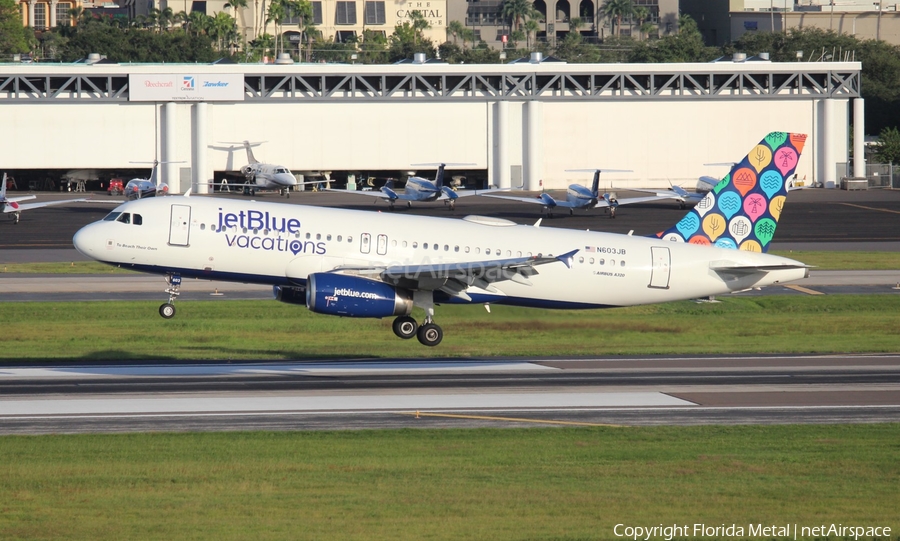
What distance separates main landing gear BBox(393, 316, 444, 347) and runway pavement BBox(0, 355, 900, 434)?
1215mm

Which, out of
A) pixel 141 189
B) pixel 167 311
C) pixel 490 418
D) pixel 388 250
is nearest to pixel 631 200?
pixel 141 189

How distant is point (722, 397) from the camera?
A: 1373 inches

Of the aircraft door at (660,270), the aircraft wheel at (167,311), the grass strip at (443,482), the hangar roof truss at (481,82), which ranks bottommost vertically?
the grass strip at (443,482)

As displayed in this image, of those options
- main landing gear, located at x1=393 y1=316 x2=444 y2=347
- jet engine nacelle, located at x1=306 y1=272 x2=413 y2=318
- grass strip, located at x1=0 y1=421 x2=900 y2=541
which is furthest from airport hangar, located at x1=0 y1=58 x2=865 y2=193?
grass strip, located at x1=0 y1=421 x2=900 y2=541

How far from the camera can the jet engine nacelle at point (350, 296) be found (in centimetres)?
3641

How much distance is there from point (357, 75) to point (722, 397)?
10221cm

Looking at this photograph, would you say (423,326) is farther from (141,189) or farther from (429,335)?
(141,189)

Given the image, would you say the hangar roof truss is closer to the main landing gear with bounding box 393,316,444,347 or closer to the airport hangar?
the airport hangar

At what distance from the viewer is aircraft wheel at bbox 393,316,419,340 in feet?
128

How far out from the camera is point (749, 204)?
43.5 m

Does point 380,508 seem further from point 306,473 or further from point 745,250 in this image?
point 745,250

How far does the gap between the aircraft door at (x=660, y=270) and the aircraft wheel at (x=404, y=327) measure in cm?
918

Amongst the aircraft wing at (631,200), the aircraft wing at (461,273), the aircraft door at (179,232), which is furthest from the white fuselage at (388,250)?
the aircraft wing at (631,200)

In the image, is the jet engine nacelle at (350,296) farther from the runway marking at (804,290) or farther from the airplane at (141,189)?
the airplane at (141,189)
